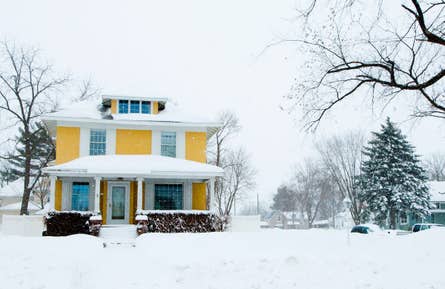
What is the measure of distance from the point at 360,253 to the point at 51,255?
920cm

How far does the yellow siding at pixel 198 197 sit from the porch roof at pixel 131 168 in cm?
143

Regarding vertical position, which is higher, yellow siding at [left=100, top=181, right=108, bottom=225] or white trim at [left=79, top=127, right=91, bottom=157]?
white trim at [left=79, top=127, right=91, bottom=157]

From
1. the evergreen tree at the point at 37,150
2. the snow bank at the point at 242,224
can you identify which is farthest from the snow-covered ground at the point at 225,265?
the evergreen tree at the point at 37,150

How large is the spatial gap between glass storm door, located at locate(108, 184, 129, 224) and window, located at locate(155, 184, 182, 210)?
1.66 m

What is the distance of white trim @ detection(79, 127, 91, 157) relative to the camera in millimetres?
23453

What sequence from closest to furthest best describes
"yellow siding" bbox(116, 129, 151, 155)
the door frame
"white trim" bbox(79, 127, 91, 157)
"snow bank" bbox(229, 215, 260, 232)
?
1. the door frame
2. "white trim" bbox(79, 127, 91, 157)
3. "snow bank" bbox(229, 215, 260, 232)
4. "yellow siding" bbox(116, 129, 151, 155)

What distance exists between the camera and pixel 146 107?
25.4m

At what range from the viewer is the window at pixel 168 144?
24.7 metres

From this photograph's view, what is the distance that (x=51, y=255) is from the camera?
503 inches

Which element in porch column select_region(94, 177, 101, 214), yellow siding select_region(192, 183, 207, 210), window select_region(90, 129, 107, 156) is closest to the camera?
porch column select_region(94, 177, 101, 214)

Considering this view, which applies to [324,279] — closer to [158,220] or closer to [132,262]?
[132,262]

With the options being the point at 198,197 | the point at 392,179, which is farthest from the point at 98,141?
the point at 392,179

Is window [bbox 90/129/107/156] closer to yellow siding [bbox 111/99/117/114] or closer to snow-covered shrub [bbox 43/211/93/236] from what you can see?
yellow siding [bbox 111/99/117/114]

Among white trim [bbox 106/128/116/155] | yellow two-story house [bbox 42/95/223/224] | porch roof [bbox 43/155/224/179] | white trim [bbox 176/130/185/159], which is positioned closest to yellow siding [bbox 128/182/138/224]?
yellow two-story house [bbox 42/95/223/224]
